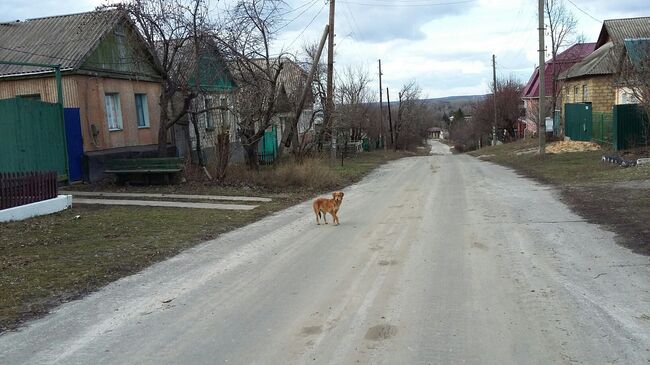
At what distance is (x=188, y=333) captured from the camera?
498 cm

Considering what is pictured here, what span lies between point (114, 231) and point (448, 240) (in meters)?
5.82

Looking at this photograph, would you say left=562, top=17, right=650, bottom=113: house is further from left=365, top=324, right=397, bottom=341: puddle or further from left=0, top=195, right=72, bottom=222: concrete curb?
left=365, top=324, right=397, bottom=341: puddle

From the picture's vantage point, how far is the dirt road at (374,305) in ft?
14.6

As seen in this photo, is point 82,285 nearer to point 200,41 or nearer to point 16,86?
→ point 200,41

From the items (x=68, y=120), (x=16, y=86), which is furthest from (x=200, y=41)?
(x=16, y=86)

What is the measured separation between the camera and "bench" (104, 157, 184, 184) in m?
17.3

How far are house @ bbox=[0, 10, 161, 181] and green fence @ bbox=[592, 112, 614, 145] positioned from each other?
74.0ft

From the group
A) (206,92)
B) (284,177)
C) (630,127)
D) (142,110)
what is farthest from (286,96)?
(630,127)

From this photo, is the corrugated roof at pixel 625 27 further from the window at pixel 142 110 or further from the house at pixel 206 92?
the window at pixel 142 110

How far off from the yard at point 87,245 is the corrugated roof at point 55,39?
7210mm

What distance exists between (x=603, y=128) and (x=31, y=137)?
27403 millimetres

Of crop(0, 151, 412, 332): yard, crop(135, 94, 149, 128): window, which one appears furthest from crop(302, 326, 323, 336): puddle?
crop(135, 94, 149, 128): window

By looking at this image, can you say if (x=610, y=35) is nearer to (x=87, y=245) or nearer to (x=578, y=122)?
(x=578, y=122)

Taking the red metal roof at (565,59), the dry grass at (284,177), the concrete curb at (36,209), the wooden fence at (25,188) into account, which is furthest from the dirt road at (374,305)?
the red metal roof at (565,59)
